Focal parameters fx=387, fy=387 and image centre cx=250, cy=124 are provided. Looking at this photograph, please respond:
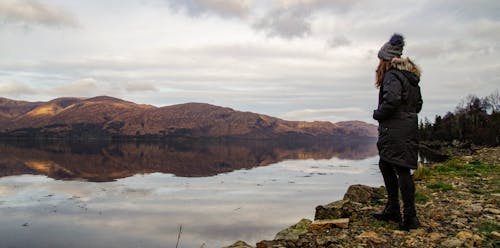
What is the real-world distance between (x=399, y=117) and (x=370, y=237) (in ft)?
6.76

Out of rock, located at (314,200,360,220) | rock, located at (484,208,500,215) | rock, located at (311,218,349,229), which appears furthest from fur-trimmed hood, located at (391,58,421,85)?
rock, located at (484,208,500,215)

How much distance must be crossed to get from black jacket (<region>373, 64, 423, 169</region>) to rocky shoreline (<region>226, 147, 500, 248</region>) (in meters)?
1.24

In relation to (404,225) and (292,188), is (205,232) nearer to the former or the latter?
(404,225)

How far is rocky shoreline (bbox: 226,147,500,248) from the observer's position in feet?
20.3

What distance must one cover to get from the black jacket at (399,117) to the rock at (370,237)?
1.26m

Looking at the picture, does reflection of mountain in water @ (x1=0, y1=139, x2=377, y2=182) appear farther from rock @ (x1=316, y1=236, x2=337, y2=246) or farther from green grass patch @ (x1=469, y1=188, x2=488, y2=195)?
rock @ (x1=316, y1=236, x2=337, y2=246)

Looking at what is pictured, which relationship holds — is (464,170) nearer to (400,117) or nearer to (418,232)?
(418,232)

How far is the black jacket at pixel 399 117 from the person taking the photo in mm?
6410

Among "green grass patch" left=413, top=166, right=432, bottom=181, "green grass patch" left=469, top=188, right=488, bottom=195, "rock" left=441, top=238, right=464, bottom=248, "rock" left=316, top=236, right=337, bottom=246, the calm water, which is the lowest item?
the calm water

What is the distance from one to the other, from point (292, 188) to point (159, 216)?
1101cm

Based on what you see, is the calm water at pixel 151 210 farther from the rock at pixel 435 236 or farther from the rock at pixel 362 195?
the rock at pixel 362 195

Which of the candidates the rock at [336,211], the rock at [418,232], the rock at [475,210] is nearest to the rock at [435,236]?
the rock at [418,232]

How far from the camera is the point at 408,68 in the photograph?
662cm

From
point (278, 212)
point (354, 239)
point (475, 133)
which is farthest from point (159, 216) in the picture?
point (475, 133)
